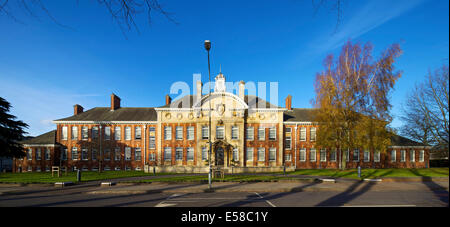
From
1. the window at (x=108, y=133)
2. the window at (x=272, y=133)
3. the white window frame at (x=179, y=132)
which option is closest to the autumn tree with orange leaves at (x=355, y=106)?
the window at (x=272, y=133)

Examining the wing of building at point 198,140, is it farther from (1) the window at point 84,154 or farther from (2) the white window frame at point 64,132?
(2) the white window frame at point 64,132

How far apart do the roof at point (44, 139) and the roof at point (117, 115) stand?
3824 mm

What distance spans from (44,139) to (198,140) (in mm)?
26959

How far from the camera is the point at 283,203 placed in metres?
10.6

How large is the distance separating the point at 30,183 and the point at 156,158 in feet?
58.7

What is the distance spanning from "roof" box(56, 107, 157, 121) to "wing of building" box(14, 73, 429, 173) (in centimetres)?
16

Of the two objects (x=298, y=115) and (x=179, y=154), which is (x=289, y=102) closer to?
(x=298, y=115)

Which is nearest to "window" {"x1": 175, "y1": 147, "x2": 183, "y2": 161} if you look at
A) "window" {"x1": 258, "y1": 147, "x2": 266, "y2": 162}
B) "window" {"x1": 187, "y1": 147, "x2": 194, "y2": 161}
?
"window" {"x1": 187, "y1": 147, "x2": 194, "y2": 161}

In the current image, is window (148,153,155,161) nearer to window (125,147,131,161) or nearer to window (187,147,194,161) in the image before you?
window (125,147,131,161)

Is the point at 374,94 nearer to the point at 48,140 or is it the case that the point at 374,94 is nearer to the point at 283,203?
the point at 283,203

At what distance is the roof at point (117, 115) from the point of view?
3650 centimetres

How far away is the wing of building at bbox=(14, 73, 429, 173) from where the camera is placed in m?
32.1

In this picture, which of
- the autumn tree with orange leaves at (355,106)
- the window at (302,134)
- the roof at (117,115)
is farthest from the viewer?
the roof at (117,115)
